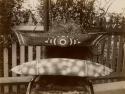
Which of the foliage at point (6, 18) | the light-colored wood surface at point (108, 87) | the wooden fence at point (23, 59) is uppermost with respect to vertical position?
the foliage at point (6, 18)

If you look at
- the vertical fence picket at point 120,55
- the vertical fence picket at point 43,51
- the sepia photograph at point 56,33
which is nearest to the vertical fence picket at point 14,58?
the sepia photograph at point 56,33

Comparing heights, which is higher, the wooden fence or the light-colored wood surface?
the wooden fence

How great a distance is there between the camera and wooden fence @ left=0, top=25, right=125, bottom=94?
3.92 feet

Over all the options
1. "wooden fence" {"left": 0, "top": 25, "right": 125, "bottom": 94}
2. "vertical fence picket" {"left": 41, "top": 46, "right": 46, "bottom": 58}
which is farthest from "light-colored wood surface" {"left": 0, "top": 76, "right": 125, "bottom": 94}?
"vertical fence picket" {"left": 41, "top": 46, "right": 46, "bottom": 58}

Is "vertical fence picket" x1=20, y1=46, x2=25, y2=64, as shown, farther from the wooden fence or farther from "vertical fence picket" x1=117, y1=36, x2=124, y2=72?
"vertical fence picket" x1=117, y1=36, x2=124, y2=72

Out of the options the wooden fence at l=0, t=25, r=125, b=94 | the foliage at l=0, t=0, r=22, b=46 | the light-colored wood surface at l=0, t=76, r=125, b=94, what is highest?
the foliage at l=0, t=0, r=22, b=46

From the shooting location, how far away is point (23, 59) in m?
1.20

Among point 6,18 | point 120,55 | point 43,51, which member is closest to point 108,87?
point 120,55

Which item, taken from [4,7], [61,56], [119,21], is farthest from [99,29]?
[4,7]

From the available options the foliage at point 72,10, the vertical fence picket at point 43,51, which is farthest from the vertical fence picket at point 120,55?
the vertical fence picket at point 43,51

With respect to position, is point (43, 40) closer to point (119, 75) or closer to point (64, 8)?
point (64, 8)

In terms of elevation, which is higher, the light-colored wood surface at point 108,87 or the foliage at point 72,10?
the foliage at point 72,10

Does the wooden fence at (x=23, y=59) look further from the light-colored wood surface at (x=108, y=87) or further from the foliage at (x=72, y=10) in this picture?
the foliage at (x=72, y=10)

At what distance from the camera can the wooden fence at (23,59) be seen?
47.1 inches
